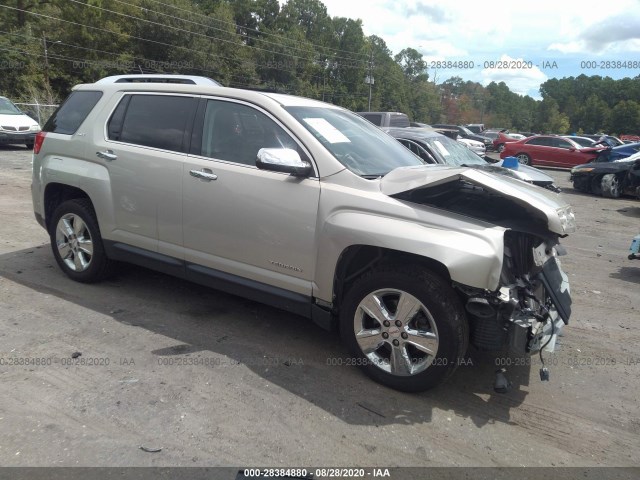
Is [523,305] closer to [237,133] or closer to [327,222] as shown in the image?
[327,222]

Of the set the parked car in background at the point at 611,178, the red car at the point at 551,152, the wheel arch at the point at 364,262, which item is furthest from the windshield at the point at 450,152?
the red car at the point at 551,152

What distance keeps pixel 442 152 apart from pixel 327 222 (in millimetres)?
5646

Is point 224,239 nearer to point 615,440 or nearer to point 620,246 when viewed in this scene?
point 615,440

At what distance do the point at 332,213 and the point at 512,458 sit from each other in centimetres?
183

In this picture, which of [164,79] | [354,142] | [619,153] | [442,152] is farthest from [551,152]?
[164,79]

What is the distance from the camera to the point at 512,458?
280 cm

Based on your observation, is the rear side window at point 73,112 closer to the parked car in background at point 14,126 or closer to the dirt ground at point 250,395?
the dirt ground at point 250,395

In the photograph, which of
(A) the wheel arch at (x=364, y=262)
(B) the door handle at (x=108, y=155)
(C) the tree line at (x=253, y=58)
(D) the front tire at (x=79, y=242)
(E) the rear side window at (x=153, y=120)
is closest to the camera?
(A) the wheel arch at (x=364, y=262)

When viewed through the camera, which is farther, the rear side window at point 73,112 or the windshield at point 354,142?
the rear side window at point 73,112

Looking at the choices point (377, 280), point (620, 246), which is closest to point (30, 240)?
point (377, 280)

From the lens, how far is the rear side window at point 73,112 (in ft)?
16.1

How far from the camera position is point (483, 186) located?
3.11 metres

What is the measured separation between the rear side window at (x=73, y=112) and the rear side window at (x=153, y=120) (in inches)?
16.5

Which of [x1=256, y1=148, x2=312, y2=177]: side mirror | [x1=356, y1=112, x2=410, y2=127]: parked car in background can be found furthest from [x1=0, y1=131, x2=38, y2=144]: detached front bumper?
[x1=256, y1=148, x2=312, y2=177]: side mirror
